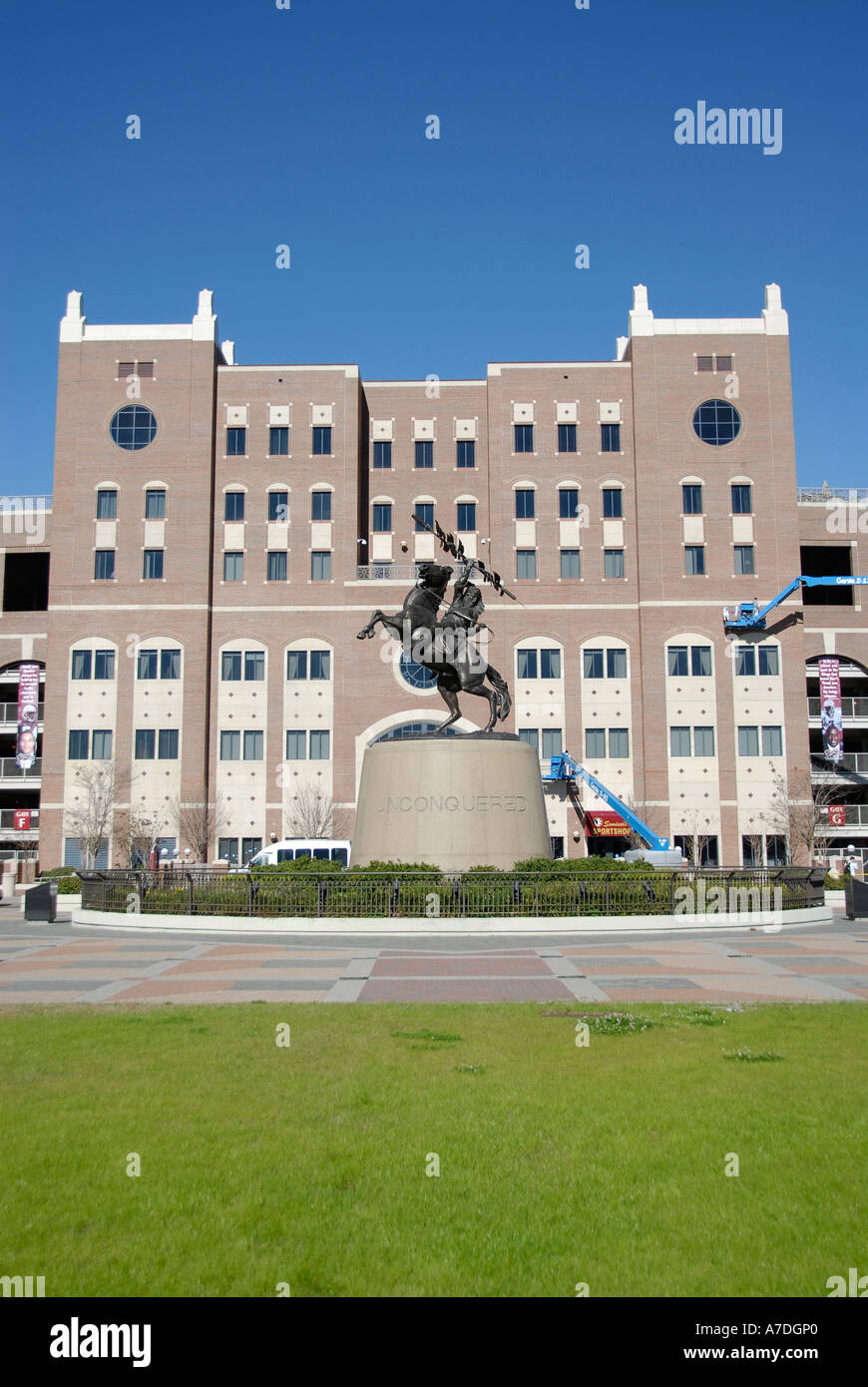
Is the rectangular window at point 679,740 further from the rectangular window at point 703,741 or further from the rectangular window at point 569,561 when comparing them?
the rectangular window at point 569,561

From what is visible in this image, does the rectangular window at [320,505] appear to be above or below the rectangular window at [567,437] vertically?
below

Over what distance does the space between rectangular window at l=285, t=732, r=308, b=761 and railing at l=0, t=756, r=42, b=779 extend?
14483mm

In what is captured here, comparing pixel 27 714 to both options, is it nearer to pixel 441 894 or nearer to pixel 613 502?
pixel 613 502

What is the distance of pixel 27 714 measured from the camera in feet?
192

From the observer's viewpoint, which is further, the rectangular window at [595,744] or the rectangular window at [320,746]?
the rectangular window at [320,746]

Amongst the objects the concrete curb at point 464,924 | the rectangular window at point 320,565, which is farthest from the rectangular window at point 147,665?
the concrete curb at point 464,924

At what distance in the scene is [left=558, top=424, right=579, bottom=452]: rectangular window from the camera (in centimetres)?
5975

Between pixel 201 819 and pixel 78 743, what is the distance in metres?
8.08

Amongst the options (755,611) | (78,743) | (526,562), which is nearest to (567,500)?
(526,562)

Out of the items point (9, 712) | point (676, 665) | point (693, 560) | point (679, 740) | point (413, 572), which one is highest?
point (693, 560)

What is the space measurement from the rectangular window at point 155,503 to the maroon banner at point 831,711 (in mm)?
35804

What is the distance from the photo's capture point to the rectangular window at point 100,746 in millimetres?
56688

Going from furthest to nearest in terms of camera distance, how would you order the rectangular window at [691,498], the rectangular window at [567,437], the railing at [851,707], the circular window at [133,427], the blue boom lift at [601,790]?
the railing at [851,707], the rectangular window at [567,437], the circular window at [133,427], the rectangular window at [691,498], the blue boom lift at [601,790]
